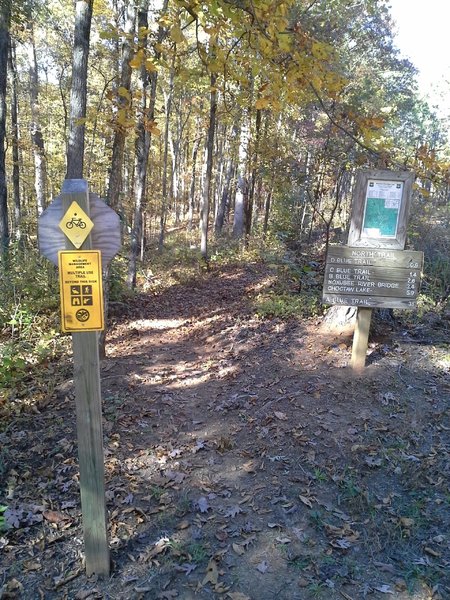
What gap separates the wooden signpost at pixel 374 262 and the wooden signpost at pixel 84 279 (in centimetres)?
350

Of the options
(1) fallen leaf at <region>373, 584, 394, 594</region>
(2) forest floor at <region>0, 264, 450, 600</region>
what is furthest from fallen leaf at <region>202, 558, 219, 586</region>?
(1) fallen leaf at <region>373, 584, 394, 594</region>

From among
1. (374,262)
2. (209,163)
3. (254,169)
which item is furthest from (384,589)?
(254,169)

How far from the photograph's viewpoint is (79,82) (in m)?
7.24

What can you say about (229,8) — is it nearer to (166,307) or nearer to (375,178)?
(375,178)

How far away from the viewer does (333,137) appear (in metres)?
9.92

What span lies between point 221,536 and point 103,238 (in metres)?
2.60

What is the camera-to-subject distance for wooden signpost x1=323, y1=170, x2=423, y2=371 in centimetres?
534

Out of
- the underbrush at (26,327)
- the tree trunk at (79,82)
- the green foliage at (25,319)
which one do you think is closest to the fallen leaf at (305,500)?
the underbrush at (26,327)

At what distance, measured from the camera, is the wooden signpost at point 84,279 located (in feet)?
8.49

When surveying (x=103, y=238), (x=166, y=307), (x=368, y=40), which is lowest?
(x=166, y=307)

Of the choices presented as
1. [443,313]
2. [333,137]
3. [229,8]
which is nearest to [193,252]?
[333,137]

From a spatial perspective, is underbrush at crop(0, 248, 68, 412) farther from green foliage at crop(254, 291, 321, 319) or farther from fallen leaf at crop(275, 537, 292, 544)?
green foliage at crop(254, 291, 321, 319)

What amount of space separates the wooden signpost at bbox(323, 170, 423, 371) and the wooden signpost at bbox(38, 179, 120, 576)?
3.50 m

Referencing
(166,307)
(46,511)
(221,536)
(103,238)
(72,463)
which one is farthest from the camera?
(166,307)
